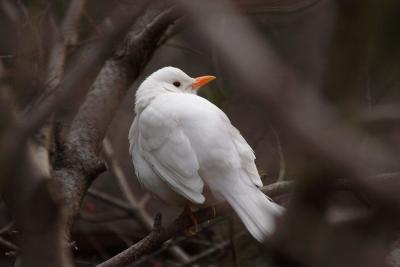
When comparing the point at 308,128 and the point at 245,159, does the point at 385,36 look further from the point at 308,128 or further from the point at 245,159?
the point at 308,128

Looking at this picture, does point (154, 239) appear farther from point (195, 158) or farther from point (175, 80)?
point (175, 80)

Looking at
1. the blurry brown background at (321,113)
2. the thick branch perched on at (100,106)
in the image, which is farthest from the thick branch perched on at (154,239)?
the thick branch perched on at (100,106)

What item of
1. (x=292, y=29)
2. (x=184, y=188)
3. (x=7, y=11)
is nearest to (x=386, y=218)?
(x=184, y=188)

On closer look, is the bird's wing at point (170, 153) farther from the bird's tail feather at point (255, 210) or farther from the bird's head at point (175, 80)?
the bird's head at point (175, 80)

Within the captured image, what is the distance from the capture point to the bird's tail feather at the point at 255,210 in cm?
363

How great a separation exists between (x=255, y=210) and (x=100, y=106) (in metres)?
1.95

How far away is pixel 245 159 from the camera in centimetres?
421

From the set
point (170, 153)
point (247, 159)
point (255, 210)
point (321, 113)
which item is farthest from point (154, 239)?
point (321, 113)

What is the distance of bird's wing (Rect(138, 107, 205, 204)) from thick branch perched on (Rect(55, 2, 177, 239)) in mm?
417

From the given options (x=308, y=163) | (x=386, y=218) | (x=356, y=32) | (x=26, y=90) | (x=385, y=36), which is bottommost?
(x=26, y=90)

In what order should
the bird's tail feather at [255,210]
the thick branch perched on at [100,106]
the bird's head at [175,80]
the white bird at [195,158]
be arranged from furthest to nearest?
the bird's head at [175,80], the thick branch perched on at [100,106], the white bird at [195,158], the bird's tail feather at [255,210]

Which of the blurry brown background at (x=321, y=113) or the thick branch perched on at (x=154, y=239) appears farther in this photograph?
the thick branch perched on at (x=154, y=239)

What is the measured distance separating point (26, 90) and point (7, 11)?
180cm

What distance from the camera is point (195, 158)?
4129mm
